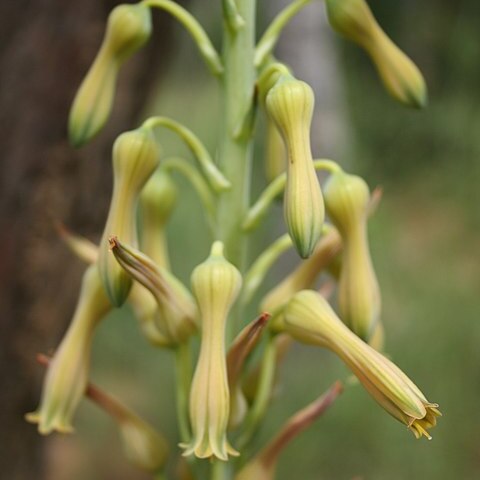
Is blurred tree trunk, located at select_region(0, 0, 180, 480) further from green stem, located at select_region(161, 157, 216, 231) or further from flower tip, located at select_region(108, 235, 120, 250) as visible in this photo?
flower tip, located at select_region(108, 235, 120, 250)

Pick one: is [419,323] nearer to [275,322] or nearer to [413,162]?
[413,162]

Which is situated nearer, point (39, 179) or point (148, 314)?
point (148, 314)

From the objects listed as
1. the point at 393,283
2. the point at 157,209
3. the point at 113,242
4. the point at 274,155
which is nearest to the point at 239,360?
the point at 113,242

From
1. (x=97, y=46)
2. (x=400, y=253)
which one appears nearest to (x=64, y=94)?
(x=97, y=46)

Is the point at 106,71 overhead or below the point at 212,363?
overhead

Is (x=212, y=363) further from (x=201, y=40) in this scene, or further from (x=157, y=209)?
(x=201, y=40)
